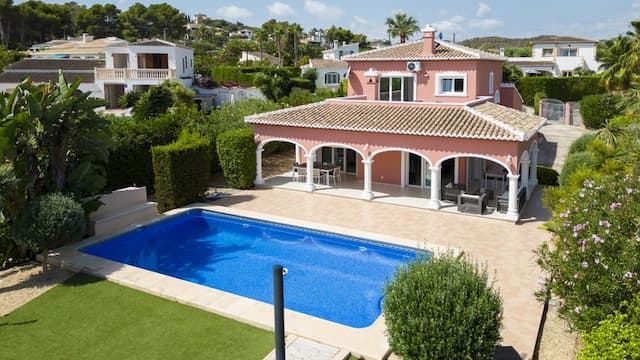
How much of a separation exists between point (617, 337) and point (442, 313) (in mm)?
2902

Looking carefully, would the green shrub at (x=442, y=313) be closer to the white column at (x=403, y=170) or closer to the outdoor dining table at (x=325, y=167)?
the white column at (x=403, y=170)

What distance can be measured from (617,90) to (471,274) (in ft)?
137

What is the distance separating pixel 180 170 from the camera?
2266 centimetres

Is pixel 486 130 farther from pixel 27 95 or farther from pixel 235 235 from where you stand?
pixel 27 95

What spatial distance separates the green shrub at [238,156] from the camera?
86.2 ft

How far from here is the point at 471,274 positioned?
32.3 ft

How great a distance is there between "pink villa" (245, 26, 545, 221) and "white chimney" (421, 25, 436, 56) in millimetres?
56

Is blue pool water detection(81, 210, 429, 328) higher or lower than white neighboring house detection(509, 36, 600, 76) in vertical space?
lower

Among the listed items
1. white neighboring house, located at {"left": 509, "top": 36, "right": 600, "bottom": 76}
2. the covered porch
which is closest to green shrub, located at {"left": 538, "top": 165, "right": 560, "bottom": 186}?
the covered porch

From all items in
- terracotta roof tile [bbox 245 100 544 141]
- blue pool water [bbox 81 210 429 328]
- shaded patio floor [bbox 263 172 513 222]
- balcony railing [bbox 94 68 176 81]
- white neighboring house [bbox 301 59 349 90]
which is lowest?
blue pool water [bbox 81 210 429 328]

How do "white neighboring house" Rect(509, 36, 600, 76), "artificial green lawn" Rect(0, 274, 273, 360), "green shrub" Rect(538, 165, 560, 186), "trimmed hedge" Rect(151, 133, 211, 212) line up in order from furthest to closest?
"white neighboring house" Rect(509, 36, 600, 76) → "green shrub" Rect(538, 165, 560, 186) → "trimmed hedge" Rect(151, 133, 211, 212) → "artificial green lawn" Rect(0, 274, 273, 360)

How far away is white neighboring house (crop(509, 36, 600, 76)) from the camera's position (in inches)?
3098

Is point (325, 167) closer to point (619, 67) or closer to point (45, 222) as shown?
point (45, 222)

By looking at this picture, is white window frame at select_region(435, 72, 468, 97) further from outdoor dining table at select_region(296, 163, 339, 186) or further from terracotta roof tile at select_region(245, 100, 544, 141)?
outdoor dining table at select_region(296, 163, 339, 186)
